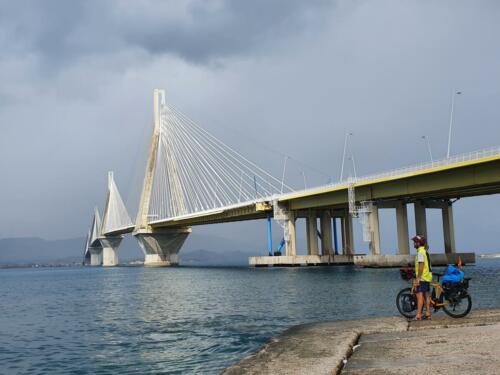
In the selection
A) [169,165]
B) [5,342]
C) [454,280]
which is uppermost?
[169,165]

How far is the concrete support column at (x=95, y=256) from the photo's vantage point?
598 ft

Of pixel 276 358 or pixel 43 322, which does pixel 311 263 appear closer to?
pixel 43 322

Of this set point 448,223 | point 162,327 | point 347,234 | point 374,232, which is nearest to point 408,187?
point 374,232

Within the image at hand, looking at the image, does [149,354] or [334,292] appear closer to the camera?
[149,354]

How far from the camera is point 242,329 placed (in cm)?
1695

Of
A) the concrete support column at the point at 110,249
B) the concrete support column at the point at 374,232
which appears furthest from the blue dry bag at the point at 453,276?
the concrete support column at the point at 110,249

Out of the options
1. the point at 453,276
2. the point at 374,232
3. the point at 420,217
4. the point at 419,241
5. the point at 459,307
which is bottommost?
the point at 459,307

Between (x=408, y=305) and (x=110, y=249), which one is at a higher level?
(x=110, y=249)

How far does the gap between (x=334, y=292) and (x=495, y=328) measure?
19.8 metres

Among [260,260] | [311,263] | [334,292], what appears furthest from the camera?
[260,260]

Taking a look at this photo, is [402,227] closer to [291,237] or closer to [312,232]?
[291,237]

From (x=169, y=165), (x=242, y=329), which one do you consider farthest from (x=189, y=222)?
(x=242, y=329)

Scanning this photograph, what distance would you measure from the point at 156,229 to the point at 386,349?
9695 cm

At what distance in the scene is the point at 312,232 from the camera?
81.3 meters
